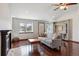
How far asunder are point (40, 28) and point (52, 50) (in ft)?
1.54

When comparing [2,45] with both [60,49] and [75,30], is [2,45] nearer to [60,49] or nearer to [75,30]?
[60,49]

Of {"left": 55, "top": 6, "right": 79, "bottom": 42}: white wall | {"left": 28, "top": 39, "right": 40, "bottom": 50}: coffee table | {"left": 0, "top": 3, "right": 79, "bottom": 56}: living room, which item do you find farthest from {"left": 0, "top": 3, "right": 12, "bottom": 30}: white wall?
{"left": 55, "top": 6, "right": 79, "bottom": 42}: white wall

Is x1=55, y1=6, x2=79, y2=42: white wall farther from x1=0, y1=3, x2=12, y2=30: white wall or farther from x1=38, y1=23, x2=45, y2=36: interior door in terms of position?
x1=0, y1=3, x2=12, y2=30: white wall

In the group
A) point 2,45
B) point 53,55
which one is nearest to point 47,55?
point 53,55


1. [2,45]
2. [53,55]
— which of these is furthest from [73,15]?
[2,45]

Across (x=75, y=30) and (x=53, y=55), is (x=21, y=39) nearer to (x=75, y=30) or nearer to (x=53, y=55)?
(x=53, y=55)

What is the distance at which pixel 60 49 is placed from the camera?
234 cm

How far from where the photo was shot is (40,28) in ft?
7.85

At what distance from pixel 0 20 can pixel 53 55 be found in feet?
3.81

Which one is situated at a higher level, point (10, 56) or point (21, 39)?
point (21, 39)

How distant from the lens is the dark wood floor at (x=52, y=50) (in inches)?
90.7

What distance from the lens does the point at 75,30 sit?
2357 millimetres

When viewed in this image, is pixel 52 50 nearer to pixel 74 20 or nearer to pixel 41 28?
pixel 41 28

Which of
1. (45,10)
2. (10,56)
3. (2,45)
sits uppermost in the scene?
(45,10)
